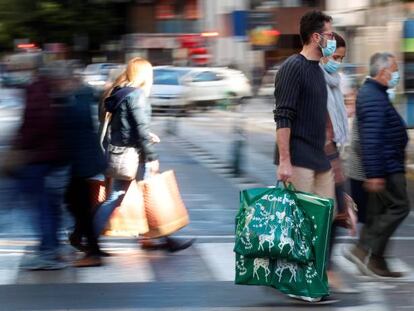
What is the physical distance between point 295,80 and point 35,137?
2.16 metres

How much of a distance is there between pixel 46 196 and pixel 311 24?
246 centimetres

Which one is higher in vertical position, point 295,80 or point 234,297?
point 295,80

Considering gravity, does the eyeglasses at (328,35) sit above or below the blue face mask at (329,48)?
above

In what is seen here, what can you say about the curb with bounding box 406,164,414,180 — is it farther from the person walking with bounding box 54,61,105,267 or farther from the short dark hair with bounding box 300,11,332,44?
Answer: the short dark hair with bounding box 300,11,332,44

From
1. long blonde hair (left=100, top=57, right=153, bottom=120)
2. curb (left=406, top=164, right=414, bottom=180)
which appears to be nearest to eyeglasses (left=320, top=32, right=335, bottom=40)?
long blonde hair (left=100, top=57, right=153, bottom=120)

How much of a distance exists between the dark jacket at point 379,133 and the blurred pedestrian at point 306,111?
0.66m

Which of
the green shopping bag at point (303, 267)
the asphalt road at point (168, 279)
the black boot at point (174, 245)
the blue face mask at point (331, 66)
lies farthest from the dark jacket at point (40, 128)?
the blue face mask at point (331, 66)

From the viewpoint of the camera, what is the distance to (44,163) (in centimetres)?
756

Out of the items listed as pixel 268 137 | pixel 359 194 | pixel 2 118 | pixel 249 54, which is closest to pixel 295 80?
pixel 359 194

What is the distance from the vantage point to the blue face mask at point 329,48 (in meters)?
6.59

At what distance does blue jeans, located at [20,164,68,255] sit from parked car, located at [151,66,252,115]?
2558 centimetres

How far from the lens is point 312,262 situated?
632 centimetres

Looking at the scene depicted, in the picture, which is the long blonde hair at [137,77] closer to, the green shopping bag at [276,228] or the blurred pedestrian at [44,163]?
the blurred pedestrian at [44,163]

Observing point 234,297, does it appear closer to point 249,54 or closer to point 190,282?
point 190,282
